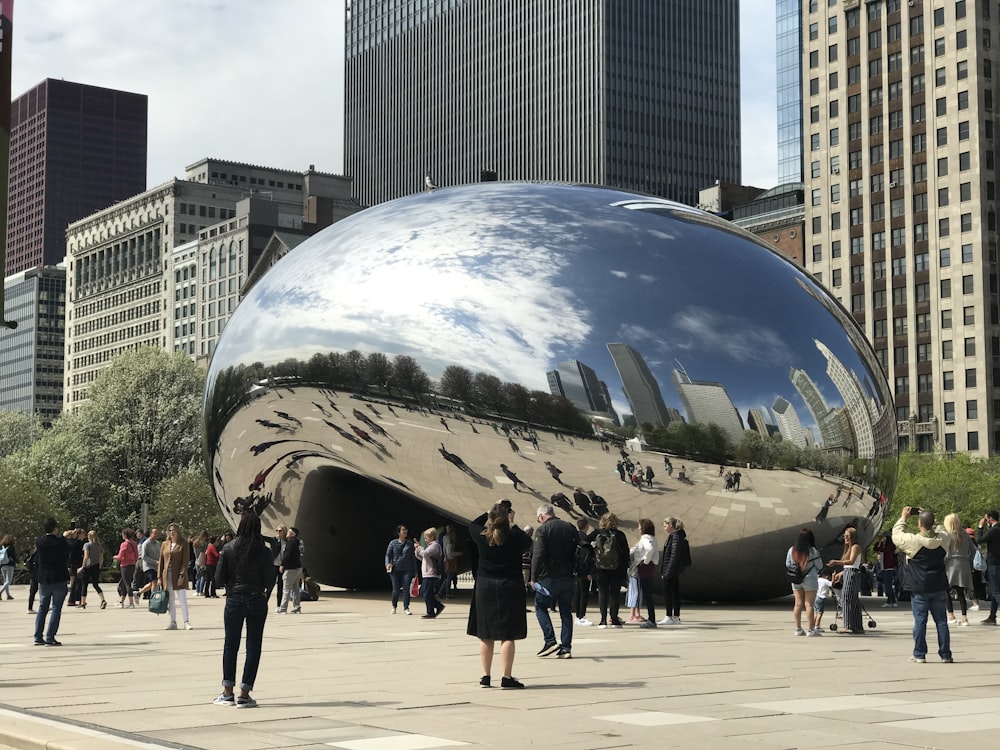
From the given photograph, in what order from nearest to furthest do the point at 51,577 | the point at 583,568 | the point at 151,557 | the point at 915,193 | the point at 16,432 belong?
the point at 51,577, the point at 583,568, the point at 151,557, the point at 915,193, the point at 16,432

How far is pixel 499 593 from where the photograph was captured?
40.4 feet

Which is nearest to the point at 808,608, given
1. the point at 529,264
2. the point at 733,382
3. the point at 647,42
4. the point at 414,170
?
the point at 733,382

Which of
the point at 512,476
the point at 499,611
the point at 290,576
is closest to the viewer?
the point at 499,611

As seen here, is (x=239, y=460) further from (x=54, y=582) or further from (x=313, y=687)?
(x=313, y=687)

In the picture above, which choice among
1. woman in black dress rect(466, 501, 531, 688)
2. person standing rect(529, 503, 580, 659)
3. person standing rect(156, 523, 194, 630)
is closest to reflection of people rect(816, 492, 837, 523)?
person standing rect(529, 503, 580, 659)

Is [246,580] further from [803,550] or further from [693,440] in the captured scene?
[693,440]

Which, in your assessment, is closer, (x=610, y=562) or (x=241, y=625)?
(x=241, y=625)

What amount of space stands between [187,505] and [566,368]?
42.7 m

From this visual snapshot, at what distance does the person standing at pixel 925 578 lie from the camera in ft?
47.5

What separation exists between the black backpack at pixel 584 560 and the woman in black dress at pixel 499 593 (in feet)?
24.2

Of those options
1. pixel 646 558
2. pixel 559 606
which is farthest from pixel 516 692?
pixel 646 558

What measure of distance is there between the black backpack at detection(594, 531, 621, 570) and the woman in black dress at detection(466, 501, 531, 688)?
718cm

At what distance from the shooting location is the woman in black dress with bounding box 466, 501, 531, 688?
480 inches

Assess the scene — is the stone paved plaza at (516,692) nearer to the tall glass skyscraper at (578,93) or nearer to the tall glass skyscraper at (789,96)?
the tall glass skyscraper at (789,96)
